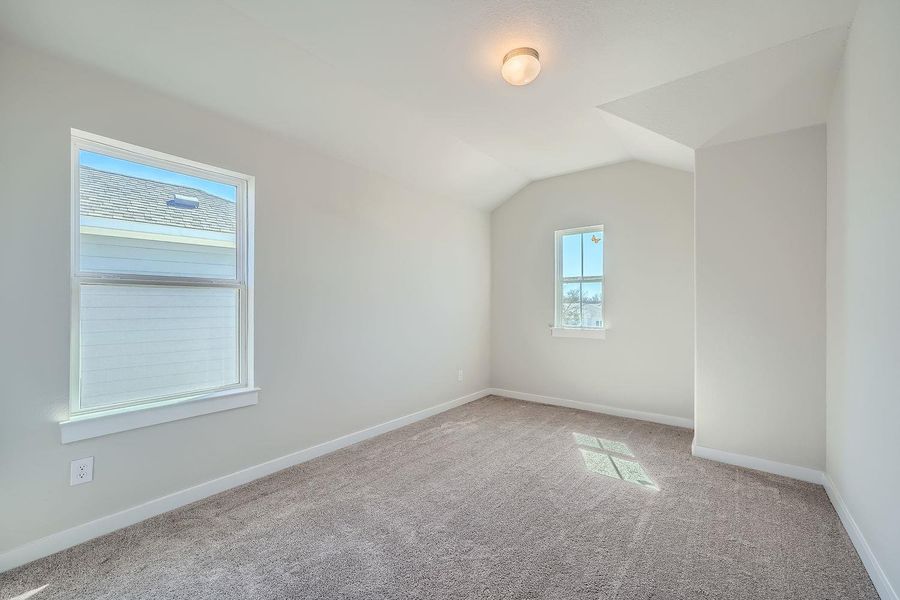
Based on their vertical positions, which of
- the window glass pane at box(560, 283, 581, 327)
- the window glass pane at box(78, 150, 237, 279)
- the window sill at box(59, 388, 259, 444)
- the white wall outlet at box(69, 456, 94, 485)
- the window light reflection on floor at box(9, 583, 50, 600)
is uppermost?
the window glass pane at box(78, 150, 237, 279)

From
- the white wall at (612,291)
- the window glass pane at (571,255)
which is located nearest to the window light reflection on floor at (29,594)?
the white wall at (612,291)

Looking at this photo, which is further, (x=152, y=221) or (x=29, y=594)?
(x=152, y=221)

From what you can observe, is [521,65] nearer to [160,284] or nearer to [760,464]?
[160,284]

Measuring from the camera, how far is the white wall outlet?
195 cm

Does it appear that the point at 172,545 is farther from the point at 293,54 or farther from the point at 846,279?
the point at 846,279

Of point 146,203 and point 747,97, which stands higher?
point 747,97

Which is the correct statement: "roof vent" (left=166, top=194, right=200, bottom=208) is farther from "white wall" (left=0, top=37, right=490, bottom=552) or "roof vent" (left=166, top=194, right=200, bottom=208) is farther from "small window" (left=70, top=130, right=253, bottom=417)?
"white wall" (left=0, top=37, right=490, bottom=552)

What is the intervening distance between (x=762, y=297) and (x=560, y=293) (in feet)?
6.67

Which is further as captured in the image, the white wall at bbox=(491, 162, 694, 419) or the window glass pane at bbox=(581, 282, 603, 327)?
the window glass pane at bbox=(581, 282, 603, 327)

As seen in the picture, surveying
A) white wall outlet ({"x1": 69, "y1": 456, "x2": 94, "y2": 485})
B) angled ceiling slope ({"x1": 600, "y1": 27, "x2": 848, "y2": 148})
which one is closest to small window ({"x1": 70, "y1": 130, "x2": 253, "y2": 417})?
white wall outlet ({"x1": 69, "y1": 456, "x2": 94, "y2": 485})

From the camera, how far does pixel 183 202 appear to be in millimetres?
2445

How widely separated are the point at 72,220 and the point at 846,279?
4107 mm

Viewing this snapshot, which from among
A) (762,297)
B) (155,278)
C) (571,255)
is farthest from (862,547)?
(155,278)

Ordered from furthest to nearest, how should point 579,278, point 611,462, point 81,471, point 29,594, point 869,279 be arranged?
point 579,278 < point 611,462 < point 81,471 < point 869,279 < point 29,594
